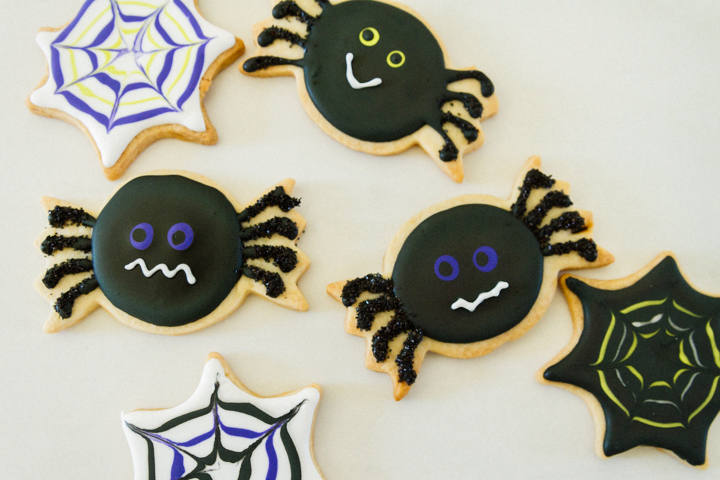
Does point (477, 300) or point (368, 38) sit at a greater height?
point (368, 38)

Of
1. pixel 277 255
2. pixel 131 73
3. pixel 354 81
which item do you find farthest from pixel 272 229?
pixel 131 73

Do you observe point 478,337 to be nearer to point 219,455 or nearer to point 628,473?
point 628,473

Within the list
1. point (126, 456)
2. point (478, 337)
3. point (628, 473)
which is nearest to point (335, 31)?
point (478, 337)

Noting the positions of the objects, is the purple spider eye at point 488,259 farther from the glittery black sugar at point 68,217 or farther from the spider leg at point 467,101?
the glittery black sugar at point 68,217

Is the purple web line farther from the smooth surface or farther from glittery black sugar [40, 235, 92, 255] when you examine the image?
glittery black sugar [40, 235, 92, 255]

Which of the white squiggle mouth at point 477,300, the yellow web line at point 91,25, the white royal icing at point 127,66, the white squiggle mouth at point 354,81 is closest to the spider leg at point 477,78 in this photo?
the white squiggle mouth at point 354,81

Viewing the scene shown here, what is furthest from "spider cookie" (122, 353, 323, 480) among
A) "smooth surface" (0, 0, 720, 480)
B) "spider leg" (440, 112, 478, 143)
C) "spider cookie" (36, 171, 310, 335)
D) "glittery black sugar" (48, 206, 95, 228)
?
"spider leg" (440, 112, 478, 143)

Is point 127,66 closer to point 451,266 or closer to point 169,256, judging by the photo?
point 169,256
